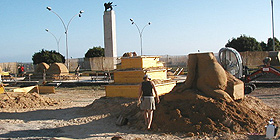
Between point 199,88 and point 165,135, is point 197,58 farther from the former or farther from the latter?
point 165,135

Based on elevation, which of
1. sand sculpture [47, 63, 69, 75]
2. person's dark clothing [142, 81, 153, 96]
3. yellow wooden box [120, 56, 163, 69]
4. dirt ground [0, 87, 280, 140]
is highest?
yellow wooden box [120, 56, 163, 69]

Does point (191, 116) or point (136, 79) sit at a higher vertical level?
point (136, 79)

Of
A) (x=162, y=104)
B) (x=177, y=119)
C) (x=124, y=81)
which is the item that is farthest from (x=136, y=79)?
(x=177, y=119)

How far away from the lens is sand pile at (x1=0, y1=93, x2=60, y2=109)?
13195 mm

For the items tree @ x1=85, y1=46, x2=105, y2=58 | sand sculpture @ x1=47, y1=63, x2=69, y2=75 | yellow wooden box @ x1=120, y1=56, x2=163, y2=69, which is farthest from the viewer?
tree @ x1=85, y1=46, x2=105, y2=58

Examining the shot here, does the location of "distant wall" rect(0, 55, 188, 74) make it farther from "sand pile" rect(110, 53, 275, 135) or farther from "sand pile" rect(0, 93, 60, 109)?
"sand pile" rect(110, 53, 275, 135)

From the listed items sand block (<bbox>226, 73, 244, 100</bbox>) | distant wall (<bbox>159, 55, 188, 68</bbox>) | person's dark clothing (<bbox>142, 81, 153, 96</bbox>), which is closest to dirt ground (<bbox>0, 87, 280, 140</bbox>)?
person's dark clothing (<bbox>142, 81, 153, 96</bbox>)

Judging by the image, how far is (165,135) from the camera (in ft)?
25.2

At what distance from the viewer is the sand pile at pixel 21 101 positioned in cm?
1320

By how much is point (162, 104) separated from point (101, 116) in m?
2.70

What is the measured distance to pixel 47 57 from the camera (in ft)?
214

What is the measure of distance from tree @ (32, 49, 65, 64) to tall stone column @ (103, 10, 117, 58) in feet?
95.4

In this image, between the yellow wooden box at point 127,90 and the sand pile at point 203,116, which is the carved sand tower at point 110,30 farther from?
the sand pile at point 203,116

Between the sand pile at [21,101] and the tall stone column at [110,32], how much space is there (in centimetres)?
2511
